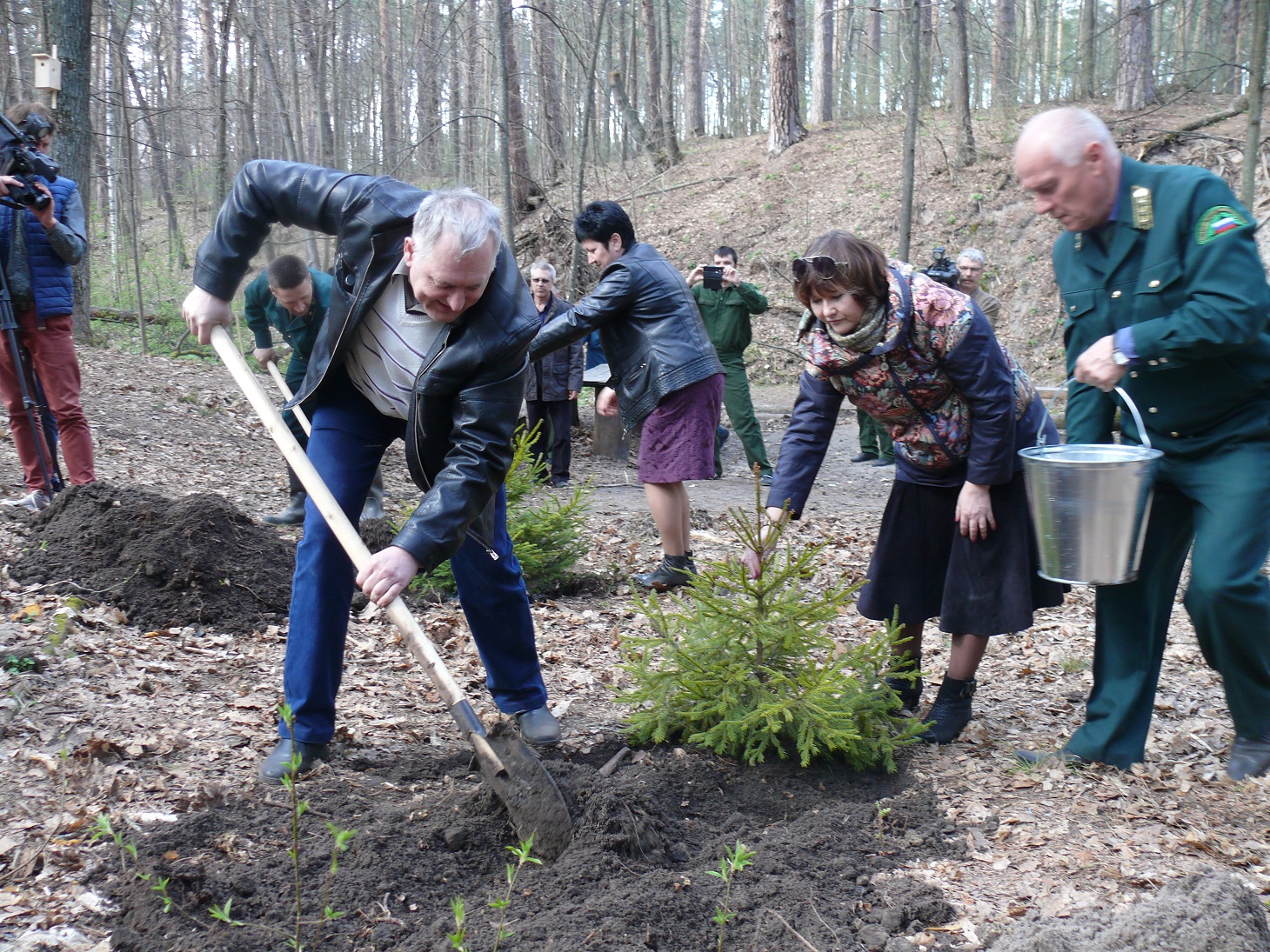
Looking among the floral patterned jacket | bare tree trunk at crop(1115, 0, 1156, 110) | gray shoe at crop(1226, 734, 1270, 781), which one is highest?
bare tree trunk at crop(1115, 0, 1156, 110)

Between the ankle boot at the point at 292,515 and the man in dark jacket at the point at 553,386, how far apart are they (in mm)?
2644

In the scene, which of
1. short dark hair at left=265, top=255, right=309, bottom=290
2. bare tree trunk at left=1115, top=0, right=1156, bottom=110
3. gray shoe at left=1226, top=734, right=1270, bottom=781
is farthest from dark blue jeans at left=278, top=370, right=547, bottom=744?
bare tree trunk at left=1115, top=0, right=1156, bottom=110

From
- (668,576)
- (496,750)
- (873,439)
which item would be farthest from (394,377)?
(873,439)

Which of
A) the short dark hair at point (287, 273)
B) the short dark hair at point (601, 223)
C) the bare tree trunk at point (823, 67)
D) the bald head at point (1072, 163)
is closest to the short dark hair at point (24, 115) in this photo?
the short dark hair at point (287, 273)

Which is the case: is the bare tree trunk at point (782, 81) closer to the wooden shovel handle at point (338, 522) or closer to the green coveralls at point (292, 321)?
the green coveralls at point (292, 321)

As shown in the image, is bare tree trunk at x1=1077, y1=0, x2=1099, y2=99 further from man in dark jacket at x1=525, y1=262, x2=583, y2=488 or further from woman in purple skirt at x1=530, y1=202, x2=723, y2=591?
woman in purple skirt at x1=530, y1=202, x2=723, y2=591

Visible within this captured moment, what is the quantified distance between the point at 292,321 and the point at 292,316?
101mm

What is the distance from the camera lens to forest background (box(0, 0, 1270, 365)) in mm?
13891

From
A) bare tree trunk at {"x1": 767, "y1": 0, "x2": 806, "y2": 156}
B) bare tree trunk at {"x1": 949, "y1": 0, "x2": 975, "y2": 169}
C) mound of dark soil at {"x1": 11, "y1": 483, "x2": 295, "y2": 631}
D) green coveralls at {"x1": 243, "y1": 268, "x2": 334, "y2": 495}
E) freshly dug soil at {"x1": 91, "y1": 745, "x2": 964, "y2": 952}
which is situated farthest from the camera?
bare tree trunk at {"x1": 767, "y1": 0, "x2": 806, "y2": 156}

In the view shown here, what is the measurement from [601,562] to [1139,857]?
4.06m

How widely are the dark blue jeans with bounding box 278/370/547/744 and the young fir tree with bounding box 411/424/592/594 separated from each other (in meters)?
1.80

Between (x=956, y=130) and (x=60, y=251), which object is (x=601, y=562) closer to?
(x=60, y=251)

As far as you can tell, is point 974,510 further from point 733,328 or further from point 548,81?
point 548,81

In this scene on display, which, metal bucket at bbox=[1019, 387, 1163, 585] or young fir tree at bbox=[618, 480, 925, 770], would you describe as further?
young fir tree at bbox=[618, 480, 925, 770]
